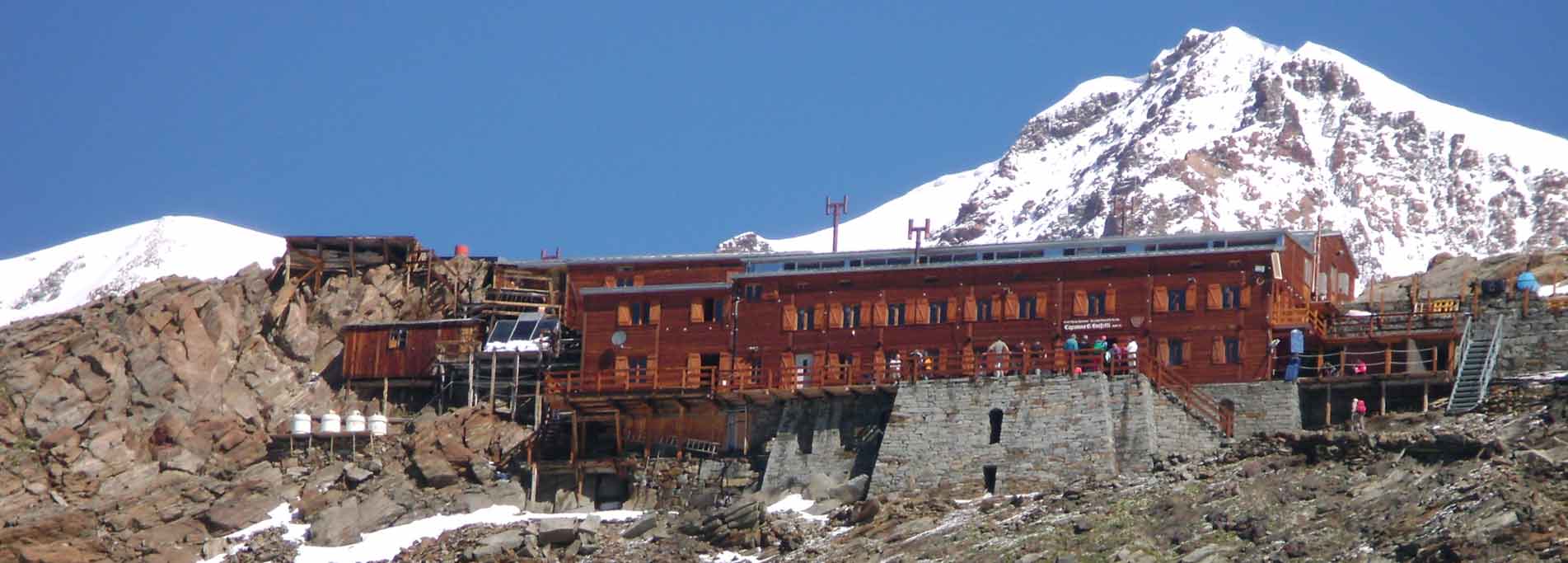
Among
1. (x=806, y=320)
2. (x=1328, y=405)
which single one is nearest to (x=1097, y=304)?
(x=1328, y=405)

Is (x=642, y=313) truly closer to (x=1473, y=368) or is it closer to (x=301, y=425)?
(x=301, y=425)

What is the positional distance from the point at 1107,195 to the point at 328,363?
77.0 metres

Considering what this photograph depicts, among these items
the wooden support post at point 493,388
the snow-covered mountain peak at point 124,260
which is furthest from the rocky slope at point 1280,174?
the wooden support post at point 493,388

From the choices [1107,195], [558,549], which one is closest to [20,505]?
[558,549]

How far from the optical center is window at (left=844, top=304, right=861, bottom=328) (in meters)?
90.6

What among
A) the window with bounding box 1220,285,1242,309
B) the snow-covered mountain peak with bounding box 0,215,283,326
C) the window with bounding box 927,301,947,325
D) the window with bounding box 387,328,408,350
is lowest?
the window with bounding box 387,328,408,350

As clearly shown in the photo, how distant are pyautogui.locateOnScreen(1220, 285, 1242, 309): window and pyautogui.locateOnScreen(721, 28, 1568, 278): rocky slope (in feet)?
234

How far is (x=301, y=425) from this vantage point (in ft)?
313

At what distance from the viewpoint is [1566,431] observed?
6931 centimetres

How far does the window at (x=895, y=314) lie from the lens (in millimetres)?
90000

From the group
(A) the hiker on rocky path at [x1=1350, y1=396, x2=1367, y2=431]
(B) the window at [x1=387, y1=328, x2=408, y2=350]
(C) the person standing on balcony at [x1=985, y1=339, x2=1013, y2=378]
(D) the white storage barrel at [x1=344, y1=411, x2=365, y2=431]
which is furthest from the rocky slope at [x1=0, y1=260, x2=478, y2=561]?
(A) the hiker on rocky path at [x1=1350, y1=396, x2=1367, y2=431]

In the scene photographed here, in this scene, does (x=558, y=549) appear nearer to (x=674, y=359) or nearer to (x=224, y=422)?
(x=674, y=359)

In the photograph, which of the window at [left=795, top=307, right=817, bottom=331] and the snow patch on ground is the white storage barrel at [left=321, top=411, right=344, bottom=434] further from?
the window at [left=795, top=307, right=817, bottom=331]

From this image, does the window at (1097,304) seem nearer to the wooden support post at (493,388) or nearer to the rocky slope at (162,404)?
the wooden support post at (493,388)
